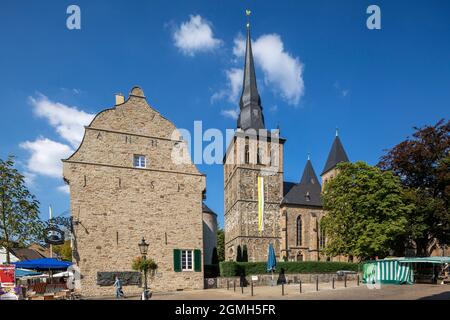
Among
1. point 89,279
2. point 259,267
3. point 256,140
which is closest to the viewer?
point 89,279

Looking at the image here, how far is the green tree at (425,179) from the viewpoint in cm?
2856

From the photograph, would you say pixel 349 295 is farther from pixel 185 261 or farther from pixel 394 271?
pixel 185 261

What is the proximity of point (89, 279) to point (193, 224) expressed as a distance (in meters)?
6.71

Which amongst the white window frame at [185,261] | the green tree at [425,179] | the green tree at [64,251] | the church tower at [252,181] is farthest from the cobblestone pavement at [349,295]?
the green tree at [64,251]

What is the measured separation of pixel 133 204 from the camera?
20297 mm

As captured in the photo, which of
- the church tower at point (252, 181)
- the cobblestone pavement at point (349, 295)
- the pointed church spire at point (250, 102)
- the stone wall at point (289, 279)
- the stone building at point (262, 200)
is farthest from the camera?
the pointed church spire at point (250, 102)

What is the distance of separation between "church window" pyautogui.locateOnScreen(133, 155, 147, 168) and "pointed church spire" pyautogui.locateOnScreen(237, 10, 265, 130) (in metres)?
29.0

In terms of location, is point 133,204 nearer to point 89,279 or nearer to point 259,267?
point 89,279

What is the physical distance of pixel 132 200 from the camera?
2033 centimetres

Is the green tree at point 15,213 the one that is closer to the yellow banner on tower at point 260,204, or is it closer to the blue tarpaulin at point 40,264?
the blue tarpaulin at point 40,264

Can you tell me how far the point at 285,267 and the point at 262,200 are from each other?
639 inches

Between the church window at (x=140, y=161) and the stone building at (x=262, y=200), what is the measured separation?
943 inches

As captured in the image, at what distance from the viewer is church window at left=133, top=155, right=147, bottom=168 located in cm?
2097
